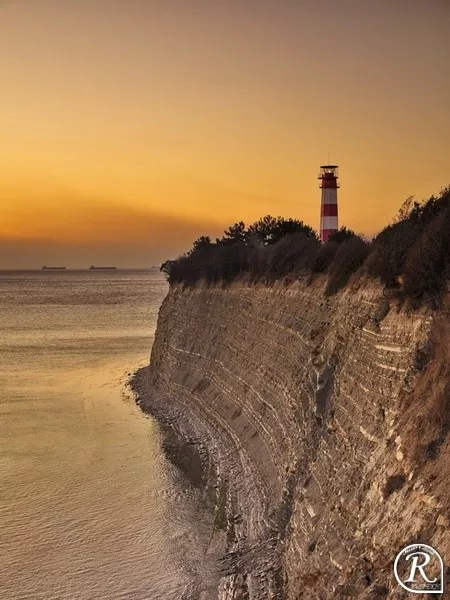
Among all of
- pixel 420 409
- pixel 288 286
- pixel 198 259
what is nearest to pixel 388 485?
pixel 420 409

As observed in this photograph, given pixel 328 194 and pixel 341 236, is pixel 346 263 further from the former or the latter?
pixel 328 194

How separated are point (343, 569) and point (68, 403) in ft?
93.7

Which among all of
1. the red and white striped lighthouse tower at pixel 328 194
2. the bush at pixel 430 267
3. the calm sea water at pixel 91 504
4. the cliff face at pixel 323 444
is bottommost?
the calm sea water at pixel 91 504

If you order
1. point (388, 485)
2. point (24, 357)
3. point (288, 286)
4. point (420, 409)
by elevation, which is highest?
point (288, 286)

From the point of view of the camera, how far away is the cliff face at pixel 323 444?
9.58 meters

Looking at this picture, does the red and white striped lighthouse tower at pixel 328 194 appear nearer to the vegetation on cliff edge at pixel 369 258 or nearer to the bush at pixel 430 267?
the vegetation on cliff edge at pixel 369 258

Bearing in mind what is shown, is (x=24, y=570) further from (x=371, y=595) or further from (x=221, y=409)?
(x=221, y=409)

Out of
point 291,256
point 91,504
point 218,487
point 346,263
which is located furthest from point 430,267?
point 291,256

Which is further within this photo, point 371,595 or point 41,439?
point 41,439

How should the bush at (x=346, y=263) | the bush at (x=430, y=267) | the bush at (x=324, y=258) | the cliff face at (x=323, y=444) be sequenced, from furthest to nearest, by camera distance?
the bush at (x=324, y=258)
the bush at (x=346, y=263)
the bush at (x=430, y=267)
the cliff face at (x=323, y=444)

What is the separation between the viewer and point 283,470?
59.9 feet

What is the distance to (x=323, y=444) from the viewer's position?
14703 mm

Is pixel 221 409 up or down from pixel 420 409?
down

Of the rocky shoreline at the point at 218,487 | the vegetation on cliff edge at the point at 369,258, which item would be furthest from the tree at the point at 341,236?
the rocky shoreline at the point at 218,487
